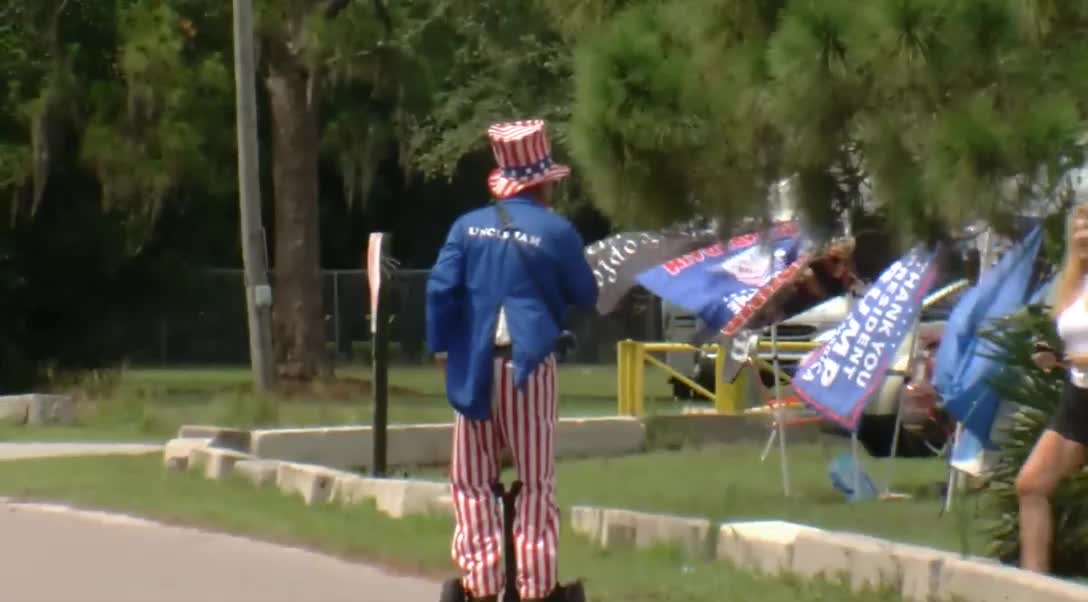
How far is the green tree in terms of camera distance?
8711 mm

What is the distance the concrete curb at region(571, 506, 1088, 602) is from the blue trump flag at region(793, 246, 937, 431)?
2241mm

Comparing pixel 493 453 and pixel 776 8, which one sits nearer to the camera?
pixel 493 453

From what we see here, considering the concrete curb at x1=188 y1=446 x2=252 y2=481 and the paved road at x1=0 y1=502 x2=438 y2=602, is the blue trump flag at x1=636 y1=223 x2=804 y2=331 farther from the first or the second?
the paved road at x1=0 y1=502 x2=438 y2=602

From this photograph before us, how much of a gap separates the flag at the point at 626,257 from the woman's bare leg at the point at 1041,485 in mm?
4679

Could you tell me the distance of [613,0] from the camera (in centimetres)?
1130

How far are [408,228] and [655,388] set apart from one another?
16.5 m

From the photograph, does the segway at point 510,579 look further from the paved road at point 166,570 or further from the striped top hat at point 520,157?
the paved road at point 166,570

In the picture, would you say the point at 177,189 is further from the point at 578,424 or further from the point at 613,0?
the point at 613,0

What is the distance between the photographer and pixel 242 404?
838 inches

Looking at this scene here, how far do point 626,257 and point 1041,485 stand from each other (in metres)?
8.88

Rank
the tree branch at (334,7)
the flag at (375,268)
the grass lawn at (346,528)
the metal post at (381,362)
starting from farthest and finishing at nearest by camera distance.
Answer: the tree branch at (334,7) → the metal post at (381,362) → the flag at (375,268) → the grass lawn at (346,528)

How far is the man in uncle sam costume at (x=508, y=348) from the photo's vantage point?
27.3ft

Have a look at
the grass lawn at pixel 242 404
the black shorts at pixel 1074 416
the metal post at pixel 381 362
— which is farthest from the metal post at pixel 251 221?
the black shorts at pixel 1074 416

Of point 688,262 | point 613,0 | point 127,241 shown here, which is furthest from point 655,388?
point 613,0
